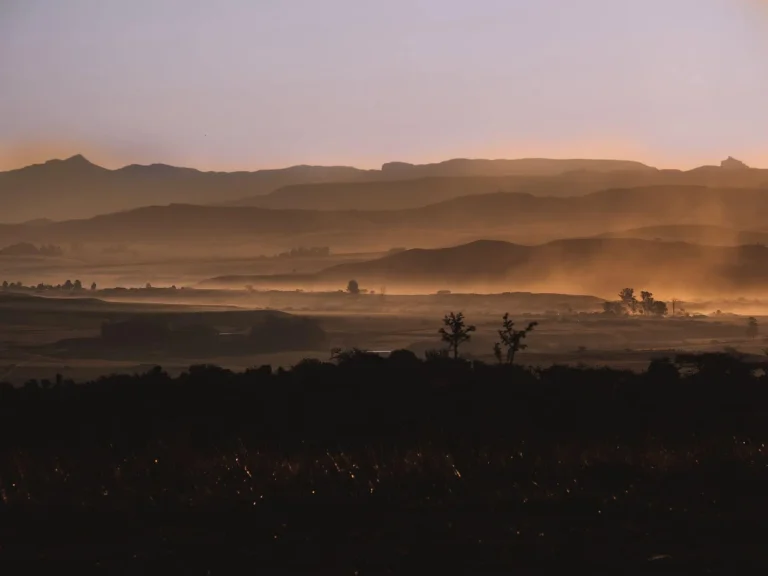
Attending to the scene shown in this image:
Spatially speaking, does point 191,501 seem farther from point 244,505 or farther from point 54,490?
point 54,490

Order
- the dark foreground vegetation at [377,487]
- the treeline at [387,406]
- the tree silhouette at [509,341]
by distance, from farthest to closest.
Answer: the tree silhouette at [509,341] < the treeline at [387,406] < the dark foreground vegetation at [377,487]

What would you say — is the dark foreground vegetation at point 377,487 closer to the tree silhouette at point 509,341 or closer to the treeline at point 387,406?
the treeline at point 387,406

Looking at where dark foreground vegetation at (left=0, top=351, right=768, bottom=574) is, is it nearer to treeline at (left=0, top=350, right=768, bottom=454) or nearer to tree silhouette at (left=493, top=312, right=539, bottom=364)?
treeline at (left=0, top=350, right=768, bottom=454)

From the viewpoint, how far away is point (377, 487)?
16375mm

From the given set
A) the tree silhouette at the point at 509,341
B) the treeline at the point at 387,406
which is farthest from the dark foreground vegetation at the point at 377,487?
the tree silhouette at the point at 509,341

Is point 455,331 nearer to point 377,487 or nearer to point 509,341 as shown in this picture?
point 509,341

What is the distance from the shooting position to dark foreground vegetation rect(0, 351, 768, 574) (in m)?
13.2

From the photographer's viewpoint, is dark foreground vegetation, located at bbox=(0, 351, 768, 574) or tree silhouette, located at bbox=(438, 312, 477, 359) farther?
tree silhouette, located at bbox=(438, 312, 477, 359)

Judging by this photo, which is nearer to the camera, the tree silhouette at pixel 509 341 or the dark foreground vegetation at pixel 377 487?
the dark foreground vegetation at pixel 377 487

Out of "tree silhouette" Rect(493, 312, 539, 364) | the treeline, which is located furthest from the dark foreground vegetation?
"tree silhouette" Rect(493, 312, 539, 364)

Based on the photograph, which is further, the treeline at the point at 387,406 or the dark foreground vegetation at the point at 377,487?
the treeline at the point at 387,406

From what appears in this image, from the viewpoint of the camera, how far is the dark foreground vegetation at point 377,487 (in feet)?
43.3

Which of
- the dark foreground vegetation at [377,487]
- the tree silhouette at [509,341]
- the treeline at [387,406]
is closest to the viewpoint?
the dark foreground vegetation at [377,487]

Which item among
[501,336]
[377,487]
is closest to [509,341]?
[501,336]
